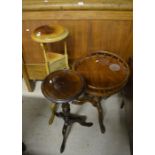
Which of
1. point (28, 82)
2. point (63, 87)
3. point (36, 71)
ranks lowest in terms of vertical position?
point (28, 82)

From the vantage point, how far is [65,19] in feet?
5.72

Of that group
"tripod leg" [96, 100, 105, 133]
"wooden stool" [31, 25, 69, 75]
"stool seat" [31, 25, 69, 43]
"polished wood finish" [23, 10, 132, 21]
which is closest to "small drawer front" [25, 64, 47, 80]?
"wooden stool" [31, 25, 69, 75]

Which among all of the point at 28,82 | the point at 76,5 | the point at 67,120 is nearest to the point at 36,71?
the point at 28,82

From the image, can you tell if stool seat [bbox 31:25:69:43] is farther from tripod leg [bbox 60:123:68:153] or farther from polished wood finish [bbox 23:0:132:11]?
tripod leg [bbox 60:123:68:153]

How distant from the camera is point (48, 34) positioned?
1.42 metres

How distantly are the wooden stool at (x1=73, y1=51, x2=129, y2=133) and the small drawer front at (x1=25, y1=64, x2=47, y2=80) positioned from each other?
1.90 ft

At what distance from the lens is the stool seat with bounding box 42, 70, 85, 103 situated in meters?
1.26

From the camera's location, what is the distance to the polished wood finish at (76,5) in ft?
5.28

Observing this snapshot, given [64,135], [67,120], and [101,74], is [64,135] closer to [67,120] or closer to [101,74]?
[67,120]

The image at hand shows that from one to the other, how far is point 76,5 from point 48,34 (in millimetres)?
439
